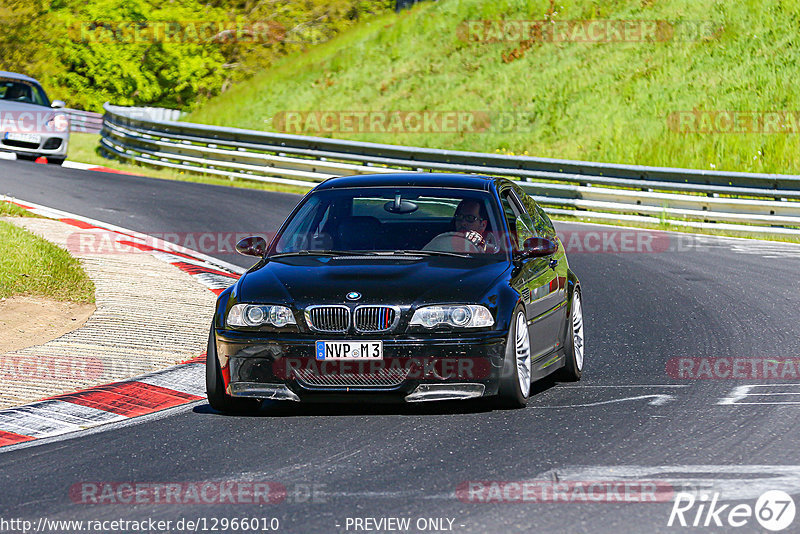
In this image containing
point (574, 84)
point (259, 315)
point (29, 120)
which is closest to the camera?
point (259, 315)

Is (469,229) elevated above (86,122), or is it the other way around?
(469,229)

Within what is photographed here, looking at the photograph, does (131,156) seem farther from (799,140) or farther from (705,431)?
(705,431)

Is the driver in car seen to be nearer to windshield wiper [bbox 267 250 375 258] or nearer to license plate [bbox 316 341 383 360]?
windshield wiper [bbox 267 250 375 258]

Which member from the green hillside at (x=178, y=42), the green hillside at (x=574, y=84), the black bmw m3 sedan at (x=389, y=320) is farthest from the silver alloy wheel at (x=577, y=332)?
the green hillside at (x=178, y=42)

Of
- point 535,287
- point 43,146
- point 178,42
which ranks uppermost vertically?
point 535,287

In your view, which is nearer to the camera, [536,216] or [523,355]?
[523,355]

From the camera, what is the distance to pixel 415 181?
8984 millimetres

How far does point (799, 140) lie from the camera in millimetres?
26875

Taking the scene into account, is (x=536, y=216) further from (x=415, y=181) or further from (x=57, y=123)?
(x=57, y=123)

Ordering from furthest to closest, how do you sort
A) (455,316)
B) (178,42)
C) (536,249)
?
(178,42) < (536,249) < (455,316)

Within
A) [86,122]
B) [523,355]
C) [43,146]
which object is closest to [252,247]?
[523,355]

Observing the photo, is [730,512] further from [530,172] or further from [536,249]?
[530,172]

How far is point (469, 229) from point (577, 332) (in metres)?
1.27

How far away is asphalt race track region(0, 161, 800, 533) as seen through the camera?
17.7ft
